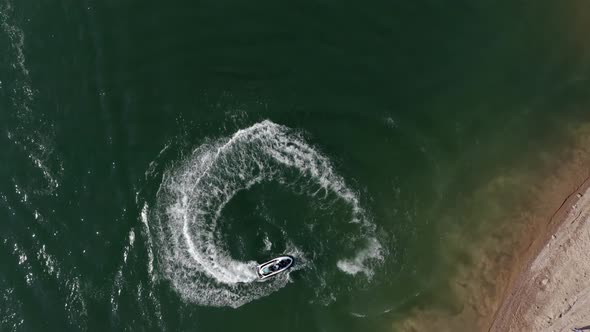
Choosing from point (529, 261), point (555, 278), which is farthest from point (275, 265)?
point (555, 278)

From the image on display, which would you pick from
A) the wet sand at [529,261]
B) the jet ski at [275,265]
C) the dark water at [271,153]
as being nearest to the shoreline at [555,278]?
the wet sand at [529,261]

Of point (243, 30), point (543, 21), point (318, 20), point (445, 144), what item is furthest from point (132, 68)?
point (543, 21)

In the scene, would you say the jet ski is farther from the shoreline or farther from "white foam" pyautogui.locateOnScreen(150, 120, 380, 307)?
the shoreline

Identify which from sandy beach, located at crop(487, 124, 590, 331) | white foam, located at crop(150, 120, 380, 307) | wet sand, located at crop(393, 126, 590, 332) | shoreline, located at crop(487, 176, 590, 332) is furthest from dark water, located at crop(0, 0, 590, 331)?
shoreline, located at crop(487, 176, 590, 332)

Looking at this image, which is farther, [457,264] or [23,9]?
[23,9]

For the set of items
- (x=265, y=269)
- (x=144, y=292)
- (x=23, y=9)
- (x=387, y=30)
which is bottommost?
(x=265, y=269)

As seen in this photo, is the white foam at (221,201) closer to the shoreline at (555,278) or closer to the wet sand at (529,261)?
the wet sand at (529,261)

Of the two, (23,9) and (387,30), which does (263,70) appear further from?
(23,9)
